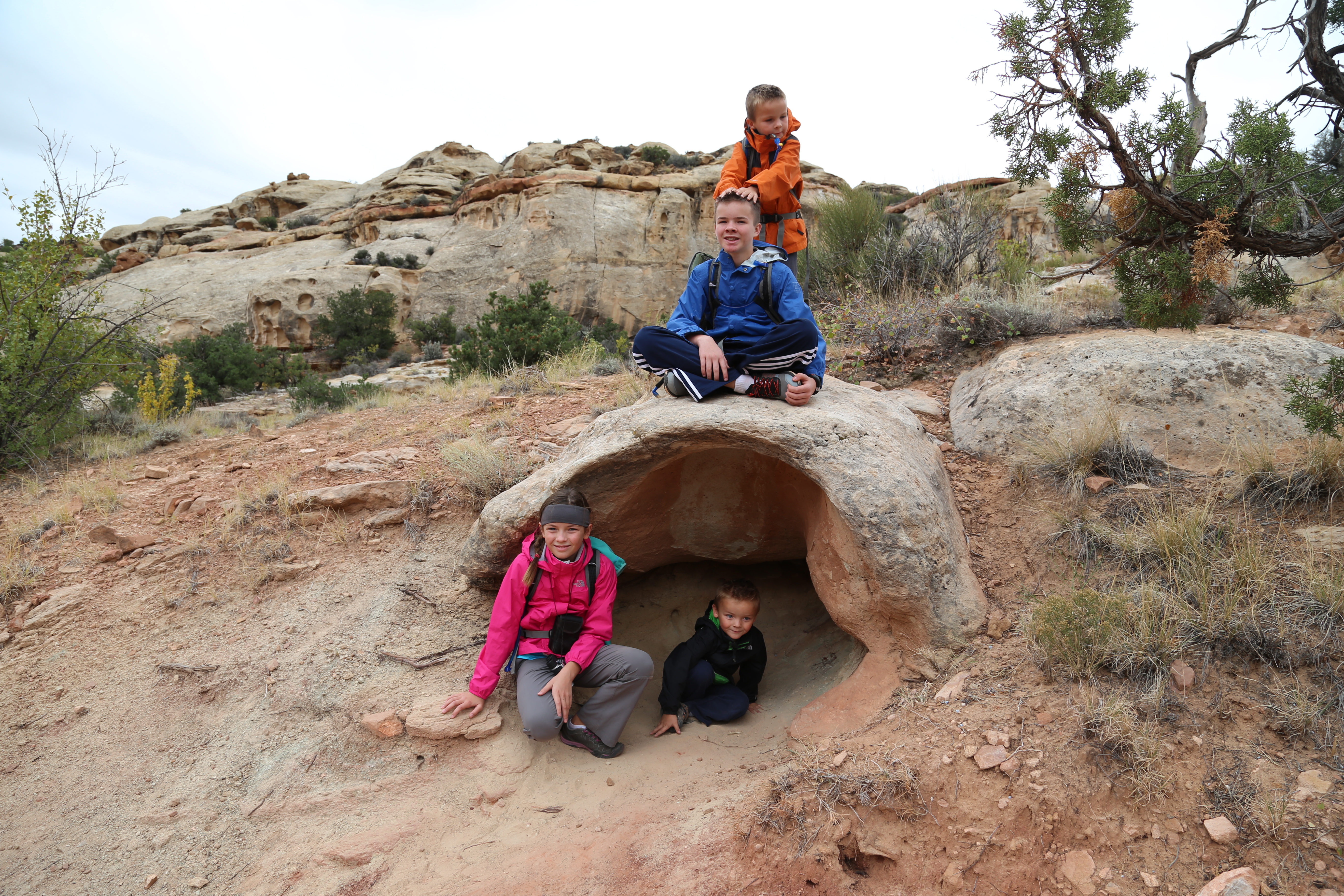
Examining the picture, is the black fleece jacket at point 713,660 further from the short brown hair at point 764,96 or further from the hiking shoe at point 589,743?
the short brown hair at point 764,96

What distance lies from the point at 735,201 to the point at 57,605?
15.2 ft

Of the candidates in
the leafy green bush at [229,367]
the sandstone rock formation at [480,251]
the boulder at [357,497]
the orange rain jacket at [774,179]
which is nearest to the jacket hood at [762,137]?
the orange rain jacket at [774,179]

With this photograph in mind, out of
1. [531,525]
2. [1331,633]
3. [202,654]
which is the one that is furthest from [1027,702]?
[202,654]

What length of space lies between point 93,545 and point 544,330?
225 inches

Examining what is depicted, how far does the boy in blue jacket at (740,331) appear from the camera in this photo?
343 cm

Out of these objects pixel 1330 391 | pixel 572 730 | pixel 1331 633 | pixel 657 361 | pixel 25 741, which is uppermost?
pixel 657 361

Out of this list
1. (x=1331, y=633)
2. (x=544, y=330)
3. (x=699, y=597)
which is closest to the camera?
Result: (x=1331, y=633)

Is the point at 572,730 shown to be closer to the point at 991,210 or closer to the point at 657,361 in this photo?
the point at 657,361

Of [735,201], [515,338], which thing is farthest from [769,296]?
[515,338]

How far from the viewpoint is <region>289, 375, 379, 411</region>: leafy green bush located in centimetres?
923

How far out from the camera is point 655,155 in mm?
26359

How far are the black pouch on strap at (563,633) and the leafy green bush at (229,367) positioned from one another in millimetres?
12381

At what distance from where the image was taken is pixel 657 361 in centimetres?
357

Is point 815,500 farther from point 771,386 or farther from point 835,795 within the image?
point 835,795
